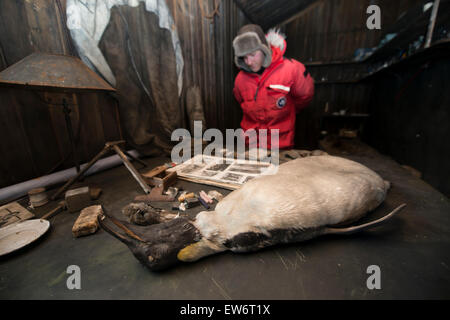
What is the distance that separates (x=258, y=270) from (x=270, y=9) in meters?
5.13

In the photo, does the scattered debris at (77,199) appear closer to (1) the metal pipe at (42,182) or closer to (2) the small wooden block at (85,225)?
(2) the small wooden block at (85,225)

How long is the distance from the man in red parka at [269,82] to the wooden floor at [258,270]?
1.78 meters

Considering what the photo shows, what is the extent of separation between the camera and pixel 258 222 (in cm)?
84

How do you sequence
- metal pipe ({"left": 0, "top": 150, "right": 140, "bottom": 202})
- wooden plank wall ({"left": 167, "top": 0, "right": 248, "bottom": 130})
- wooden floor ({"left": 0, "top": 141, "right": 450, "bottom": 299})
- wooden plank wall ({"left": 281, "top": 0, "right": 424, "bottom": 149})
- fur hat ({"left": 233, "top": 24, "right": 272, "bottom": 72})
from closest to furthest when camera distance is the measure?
1. wooden floor ({"left": 0, "top": 141, "right": 450, "bottom": 299})
2. metal pipe ({"left": 0, "top": 150, "right": 140, "bottom": 202})
3. fur hat ({"left": 233, "top": 24, "right": 272, "bottom": 72})
4. wooden plank wall ({"left": 167, "top": 0, "right": 248, "bottom": 130})
5. wooden plank wall ({"left": 281, "top": 0, "right": 424, "bottom": 149})

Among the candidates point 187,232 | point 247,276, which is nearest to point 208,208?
point 187,232

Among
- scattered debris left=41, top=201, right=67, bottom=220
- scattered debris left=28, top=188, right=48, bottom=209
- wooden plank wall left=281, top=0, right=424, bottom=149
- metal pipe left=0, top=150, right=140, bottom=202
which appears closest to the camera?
scattered debris left=41, top=201, right=67, bottom=220

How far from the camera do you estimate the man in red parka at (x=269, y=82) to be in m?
2.31

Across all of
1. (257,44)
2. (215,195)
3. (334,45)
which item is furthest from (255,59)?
(334,45)

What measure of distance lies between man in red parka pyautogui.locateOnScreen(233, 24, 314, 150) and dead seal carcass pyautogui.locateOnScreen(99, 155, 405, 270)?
169 centimetres

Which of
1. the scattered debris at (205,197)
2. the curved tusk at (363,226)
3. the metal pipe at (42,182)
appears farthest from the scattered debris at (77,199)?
the curved tusk at (363,226)

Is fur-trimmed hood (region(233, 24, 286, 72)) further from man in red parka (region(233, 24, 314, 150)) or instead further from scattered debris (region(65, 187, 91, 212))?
scattered debris (region(65, 187, 91, 212))

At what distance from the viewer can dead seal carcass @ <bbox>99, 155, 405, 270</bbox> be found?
78cm

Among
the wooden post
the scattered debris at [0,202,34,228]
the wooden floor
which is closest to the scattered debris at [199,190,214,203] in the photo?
the wooden floor
